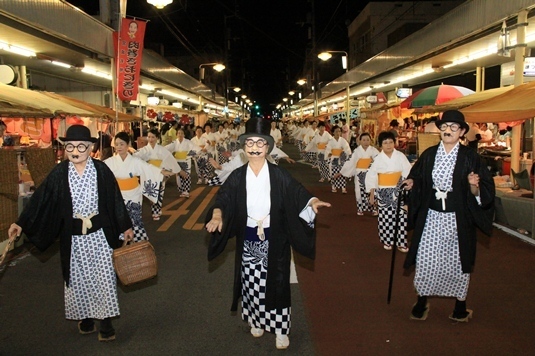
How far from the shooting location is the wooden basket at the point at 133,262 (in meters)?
4.51

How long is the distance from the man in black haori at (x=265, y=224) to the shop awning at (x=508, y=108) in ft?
17.2

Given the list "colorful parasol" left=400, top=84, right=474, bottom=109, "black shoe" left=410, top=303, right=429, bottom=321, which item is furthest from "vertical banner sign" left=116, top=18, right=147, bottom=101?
"black shoe" left=410, top=303, right=429, bottom=321

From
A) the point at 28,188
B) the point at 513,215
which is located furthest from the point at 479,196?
the point at 28,188

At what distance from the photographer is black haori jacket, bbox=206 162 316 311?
4.42 metres

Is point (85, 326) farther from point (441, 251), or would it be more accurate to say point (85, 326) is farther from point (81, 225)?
point (441, 251)

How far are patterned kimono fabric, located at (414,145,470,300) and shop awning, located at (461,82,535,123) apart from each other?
3.84 metres

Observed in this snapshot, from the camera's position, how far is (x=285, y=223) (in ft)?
14.8

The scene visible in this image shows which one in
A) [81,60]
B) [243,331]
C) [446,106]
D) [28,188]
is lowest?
[243,331]

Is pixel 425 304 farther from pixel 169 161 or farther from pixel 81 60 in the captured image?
pixel 81 60

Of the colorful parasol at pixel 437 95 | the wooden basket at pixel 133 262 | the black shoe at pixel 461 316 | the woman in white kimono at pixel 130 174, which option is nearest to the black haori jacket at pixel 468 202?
the black shoe at pixel 461 316

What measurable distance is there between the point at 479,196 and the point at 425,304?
1.23 meters

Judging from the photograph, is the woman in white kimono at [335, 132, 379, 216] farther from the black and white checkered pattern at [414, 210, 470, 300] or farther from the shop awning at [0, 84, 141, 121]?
the shop awning at [0, 84, 141, 121]

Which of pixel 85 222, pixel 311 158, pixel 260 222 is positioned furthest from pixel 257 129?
pixel 311 158

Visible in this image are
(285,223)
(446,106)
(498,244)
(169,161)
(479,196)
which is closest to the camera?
(285,223)
